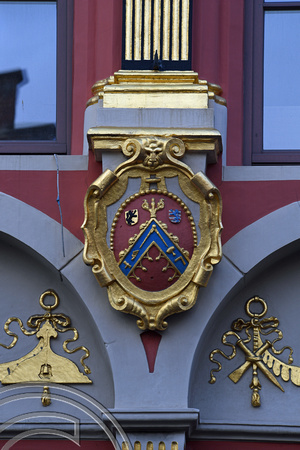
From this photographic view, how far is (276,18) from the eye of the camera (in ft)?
28.8

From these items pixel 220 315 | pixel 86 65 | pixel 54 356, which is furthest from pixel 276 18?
pixel 54 356

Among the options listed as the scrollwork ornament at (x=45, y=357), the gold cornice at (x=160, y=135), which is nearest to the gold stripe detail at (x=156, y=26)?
the gold cornice at (x=160, y=135)

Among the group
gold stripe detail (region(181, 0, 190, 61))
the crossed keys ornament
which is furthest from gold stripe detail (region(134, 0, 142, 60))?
the crossed keys ornament

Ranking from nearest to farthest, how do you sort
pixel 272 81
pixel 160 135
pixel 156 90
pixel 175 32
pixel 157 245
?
pixel 157 245 < pixel 160 135 < pixel 156 90 < pixel 175 32 < pixel 272 81

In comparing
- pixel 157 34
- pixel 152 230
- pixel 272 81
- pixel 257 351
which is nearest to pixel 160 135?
pixel 152 230

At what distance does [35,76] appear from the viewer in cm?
873

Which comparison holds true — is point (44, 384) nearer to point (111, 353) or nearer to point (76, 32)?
point (111, 353)

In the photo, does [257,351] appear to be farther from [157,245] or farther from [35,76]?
[35,76]

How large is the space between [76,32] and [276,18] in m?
1.27

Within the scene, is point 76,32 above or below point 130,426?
above

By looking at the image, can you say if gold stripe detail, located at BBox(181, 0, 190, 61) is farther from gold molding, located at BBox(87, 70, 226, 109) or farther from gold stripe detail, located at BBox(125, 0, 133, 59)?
gold stripe detail, located at BBox(125, 0, 133, 59)

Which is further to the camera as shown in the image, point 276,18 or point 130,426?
point 276,18

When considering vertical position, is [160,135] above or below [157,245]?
above

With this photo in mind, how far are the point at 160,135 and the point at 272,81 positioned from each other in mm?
983
